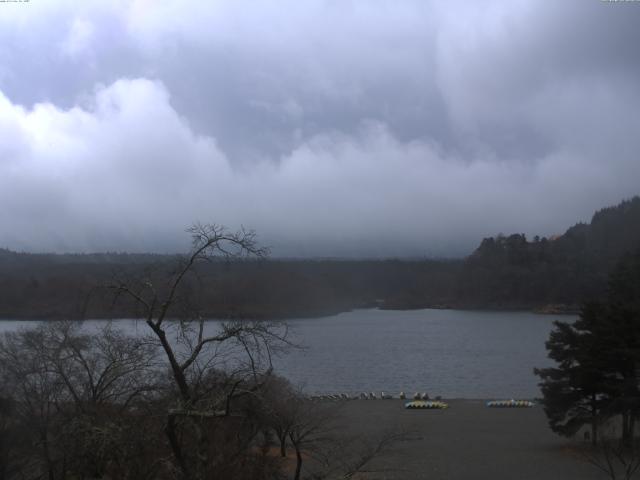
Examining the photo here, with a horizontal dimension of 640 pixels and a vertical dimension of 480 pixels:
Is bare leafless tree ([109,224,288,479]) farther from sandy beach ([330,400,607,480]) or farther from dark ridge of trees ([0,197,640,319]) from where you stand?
dark ridge of trees ([0,197,640,319])

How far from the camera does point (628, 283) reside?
5288 cm

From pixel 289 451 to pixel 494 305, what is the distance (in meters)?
123

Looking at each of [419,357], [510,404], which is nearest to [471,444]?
[510,404]

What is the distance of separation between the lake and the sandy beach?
476 cm

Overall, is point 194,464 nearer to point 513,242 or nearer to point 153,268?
point 153,268

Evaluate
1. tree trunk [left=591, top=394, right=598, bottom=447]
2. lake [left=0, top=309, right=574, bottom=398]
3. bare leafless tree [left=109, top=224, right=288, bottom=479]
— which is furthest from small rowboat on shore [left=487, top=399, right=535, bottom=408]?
bare leafless tree [left=109, top=224, right=288, bottom=479]

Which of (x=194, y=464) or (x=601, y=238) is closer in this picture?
(x=194, y=464)

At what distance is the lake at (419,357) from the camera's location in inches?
1908

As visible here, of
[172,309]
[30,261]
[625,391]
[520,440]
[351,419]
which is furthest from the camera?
[30,261]

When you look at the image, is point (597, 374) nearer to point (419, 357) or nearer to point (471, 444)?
point (471, 444)

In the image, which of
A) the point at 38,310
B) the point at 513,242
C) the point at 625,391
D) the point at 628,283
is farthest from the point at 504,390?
the point at 513,242

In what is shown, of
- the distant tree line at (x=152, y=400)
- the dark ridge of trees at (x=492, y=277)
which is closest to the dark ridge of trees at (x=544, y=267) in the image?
the dark ridge of trees at (x=492, y=277)

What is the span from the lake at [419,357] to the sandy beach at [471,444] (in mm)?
4762

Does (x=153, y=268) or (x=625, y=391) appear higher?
(x=153, y=268)
